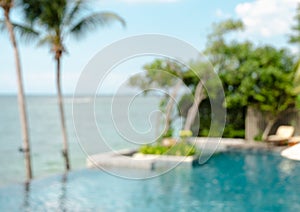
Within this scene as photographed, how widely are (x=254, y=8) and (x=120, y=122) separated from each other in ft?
62.3

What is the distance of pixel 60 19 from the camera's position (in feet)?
32.2

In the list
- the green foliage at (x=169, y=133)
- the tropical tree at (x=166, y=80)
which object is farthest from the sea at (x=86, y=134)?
the green foliage at (x=169, y=133)

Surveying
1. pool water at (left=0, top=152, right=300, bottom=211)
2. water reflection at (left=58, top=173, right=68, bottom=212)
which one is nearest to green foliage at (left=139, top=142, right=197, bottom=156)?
pool water at (left=0, top=152, right=300, bottom=211)

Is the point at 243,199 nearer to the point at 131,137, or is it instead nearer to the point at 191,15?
the point at 131,137

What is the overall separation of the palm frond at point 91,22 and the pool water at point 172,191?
11.0 ft

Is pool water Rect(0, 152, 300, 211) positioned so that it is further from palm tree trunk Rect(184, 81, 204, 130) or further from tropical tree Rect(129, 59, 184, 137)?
palm tree trunk Rect(184, 81, 204, 130)

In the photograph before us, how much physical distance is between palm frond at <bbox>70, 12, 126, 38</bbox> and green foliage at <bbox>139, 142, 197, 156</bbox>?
3636 millimetres

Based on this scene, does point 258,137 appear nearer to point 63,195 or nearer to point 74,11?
point 74,11

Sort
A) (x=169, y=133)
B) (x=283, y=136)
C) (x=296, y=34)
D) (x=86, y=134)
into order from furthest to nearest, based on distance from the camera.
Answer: (x=296, y=34), (x=283, y=136), (x=169, y=133), (x=86, y=134)

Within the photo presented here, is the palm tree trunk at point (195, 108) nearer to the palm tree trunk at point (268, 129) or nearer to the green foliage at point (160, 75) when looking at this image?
the green foliage at point (160, 75)

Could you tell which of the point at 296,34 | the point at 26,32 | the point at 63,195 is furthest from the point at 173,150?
the point at 296,34

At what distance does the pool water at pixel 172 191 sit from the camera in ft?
23.4

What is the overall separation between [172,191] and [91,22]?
14.9 ft

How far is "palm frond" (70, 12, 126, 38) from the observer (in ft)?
33.2
